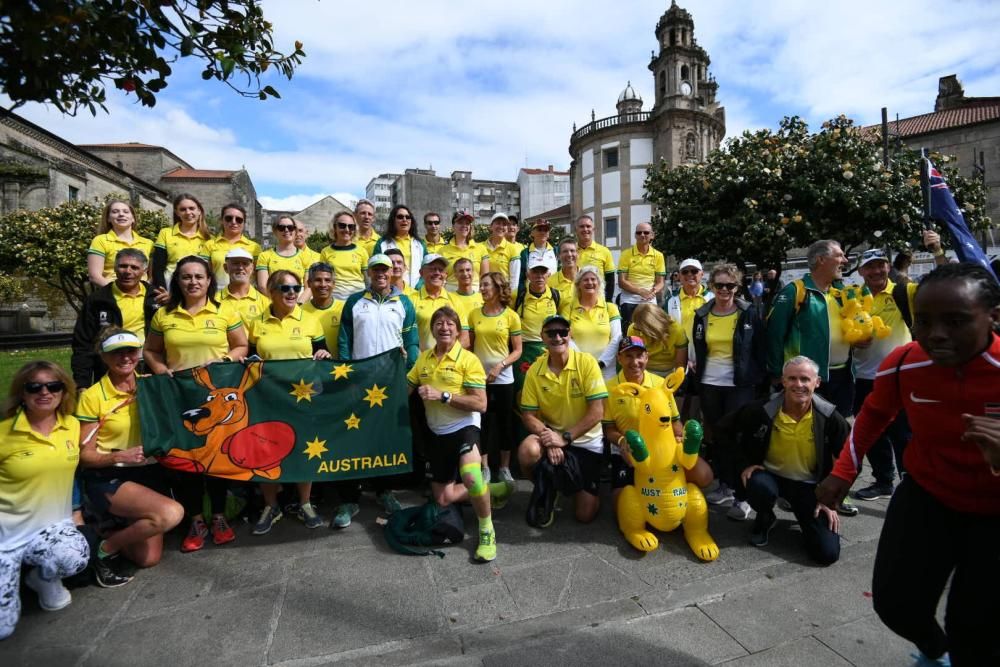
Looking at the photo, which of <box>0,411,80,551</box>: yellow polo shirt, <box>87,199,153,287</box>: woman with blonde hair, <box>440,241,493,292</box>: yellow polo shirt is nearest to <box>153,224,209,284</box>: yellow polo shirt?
<box>87,199,153,287</box>: woman with blonde hair

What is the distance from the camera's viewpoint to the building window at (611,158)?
44375mm

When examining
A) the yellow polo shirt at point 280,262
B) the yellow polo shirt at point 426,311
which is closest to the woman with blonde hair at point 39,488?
the yellow polo shirt at point 280,262

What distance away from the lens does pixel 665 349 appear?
5.27 metres

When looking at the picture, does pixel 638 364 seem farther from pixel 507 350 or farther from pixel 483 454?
pixel 483 454

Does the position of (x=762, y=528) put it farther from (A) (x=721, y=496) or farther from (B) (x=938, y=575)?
(B) (x=938, y=575)

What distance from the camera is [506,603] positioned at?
11.1ft

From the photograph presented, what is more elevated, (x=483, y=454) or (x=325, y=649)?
(x=483, y=454)

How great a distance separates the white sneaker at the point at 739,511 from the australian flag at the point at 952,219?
3.25 metres

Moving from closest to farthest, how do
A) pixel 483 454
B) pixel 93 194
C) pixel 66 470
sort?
1. pixel 66 470
2. pixel 483 454
3. pixel 93 194

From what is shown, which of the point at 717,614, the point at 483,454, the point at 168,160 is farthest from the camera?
the point at 168,160

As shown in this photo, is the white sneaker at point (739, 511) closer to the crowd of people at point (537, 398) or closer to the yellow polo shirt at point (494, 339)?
the crowd of people at point (537, 398)

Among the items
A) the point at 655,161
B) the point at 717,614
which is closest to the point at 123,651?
the point at 717,614

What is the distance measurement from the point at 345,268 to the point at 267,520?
8.94 feet

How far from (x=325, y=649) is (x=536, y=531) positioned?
1932 millimetres
